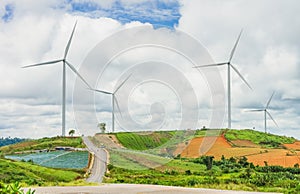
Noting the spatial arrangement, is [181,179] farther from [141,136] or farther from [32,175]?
[141,136]

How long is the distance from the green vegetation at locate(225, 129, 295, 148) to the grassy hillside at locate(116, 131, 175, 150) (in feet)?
33.5

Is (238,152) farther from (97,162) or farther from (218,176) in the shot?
(97,162)

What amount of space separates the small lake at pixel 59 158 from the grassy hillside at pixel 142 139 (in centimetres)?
1274

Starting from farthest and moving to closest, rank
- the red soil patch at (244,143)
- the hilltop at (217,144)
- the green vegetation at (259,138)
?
1. the green vegetation at (259,138)
2. the red soil patch at (244,143)
3. the hilltop at (217,144)

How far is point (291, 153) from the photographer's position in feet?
199

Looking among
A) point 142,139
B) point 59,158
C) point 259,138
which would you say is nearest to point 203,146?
point 142,139

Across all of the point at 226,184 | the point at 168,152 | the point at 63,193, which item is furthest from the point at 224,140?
the point at 63,193

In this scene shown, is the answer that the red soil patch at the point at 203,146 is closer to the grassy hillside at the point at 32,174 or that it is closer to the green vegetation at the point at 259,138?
the green vegetation at the point at 259,138

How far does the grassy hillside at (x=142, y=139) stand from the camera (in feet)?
232

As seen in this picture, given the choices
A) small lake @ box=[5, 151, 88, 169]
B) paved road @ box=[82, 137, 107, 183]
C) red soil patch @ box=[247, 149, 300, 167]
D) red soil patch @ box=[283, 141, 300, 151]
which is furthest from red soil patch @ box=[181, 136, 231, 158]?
small lake @ box=[5, 151, 88, 169]

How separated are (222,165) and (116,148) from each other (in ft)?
59.7

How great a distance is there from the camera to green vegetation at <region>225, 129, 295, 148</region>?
245 ft

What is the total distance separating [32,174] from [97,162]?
1176 centimetres

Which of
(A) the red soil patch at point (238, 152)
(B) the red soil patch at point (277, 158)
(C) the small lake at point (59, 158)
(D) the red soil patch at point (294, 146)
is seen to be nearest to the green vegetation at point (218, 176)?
(B) the red soil patch at point (277, 158)
